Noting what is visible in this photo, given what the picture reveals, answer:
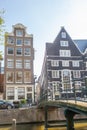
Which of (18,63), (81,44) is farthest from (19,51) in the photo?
(81,44)

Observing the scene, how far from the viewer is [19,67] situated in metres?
47.9

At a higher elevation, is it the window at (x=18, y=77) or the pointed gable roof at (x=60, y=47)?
the pointed gable roof at (x=60, y=47)

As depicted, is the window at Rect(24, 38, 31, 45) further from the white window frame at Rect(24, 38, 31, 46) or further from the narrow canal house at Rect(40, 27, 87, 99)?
the narrow canal house at Rect(40, 27, 87, 99)

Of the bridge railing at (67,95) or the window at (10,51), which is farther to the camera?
the window at (10,51)

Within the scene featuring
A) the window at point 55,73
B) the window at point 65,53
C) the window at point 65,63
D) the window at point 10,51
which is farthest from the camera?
the window at point 65,53

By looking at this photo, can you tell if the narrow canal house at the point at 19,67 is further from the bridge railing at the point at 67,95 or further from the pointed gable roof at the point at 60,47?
the bridge railing at the point at 67,95

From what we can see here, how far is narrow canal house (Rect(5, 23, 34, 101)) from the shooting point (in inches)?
1852

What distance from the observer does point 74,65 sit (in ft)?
165

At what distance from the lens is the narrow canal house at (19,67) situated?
4703 cm

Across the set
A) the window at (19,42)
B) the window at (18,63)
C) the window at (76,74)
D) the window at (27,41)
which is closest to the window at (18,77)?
the window at (18,63)

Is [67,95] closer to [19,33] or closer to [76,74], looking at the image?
[76,74]

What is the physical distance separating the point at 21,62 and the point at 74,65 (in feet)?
34.9

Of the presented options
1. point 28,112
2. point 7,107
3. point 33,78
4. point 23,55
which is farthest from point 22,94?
point 28,112

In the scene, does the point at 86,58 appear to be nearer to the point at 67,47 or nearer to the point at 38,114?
the point at 67,47
